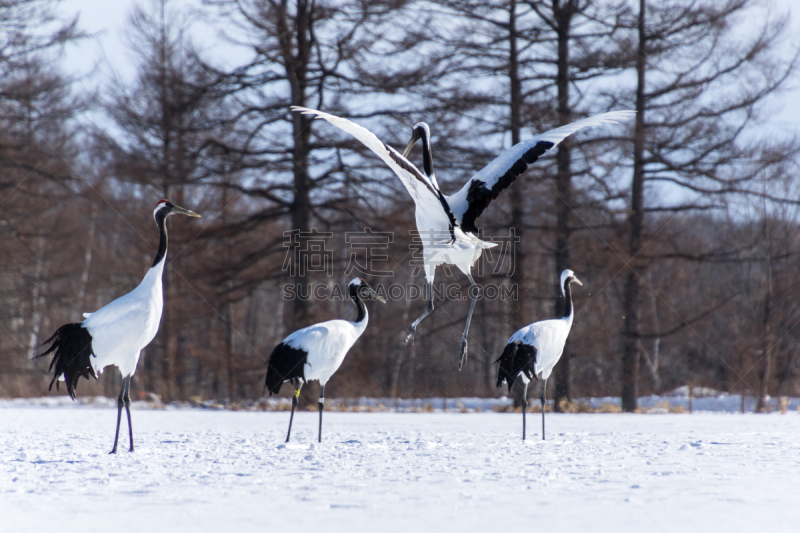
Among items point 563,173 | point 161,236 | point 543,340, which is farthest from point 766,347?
point 161,236

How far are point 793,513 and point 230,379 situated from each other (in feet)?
48.6

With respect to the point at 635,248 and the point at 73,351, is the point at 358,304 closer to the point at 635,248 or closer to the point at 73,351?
the point at 73,351

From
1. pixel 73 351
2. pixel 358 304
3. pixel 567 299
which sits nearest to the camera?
pixel 73 351

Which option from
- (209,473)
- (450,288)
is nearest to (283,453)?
(209,473)

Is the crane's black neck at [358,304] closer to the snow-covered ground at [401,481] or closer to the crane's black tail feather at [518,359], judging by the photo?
the snow-covered ground at [401,481]

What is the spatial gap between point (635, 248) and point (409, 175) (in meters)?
9.73

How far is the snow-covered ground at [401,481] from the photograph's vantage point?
386 cm

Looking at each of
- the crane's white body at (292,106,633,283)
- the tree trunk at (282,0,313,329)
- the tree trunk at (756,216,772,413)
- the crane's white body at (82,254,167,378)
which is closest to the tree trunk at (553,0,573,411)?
the tree trunk at (756,216,772,413)

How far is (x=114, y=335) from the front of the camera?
22.5ft

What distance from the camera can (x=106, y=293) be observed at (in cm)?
3272

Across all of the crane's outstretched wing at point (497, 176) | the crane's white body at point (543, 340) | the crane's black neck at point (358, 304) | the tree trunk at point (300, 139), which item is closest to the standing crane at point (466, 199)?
the crane's outstretched wing at point (497, 176)

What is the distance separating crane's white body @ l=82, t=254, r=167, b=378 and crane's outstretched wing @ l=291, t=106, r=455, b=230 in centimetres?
246

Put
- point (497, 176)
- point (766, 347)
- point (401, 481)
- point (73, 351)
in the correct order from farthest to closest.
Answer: point (766, 347), point (497, 176), point (73, 351), point (401, 481)

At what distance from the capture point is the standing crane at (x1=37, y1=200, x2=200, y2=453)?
685 cm
